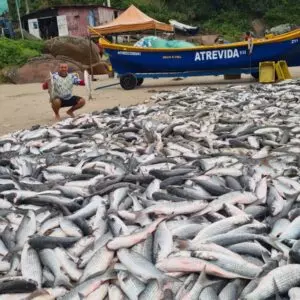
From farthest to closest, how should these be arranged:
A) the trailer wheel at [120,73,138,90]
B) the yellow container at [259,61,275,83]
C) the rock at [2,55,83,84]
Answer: the rock at [2,55,83,84] → the trailer wheel at [120,73,138,90] → the yellow container at [259,61,275,83]

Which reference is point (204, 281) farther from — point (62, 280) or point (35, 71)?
point (35, 71)

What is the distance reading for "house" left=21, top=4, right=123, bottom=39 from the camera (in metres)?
38.9

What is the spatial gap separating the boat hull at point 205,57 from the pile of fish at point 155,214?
7936 mm

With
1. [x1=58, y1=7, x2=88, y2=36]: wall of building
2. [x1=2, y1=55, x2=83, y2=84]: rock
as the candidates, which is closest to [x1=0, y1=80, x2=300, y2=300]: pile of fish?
[x1=2, y1=55, x2=83, y2=84]: rock

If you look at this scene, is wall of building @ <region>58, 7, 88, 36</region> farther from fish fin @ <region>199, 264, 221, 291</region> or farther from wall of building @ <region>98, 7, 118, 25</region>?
fish fin @ <region>199, 264, 221, 291</region>

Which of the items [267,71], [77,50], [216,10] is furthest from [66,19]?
[267,71]

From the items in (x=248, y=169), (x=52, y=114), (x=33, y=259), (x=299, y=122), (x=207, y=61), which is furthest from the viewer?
(x=207, y=61)

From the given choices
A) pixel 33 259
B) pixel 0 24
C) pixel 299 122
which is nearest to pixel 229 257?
pixel 33 259

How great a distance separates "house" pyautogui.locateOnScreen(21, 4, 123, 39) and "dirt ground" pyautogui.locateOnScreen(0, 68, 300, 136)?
20.0 meters

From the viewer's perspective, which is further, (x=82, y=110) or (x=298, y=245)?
(x=82, y=110)

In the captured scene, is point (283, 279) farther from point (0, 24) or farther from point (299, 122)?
point (0, 24)

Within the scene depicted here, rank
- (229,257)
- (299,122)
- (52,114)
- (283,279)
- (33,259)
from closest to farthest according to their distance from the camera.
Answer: (283,279) → (229,257) → (33,259) → (299,122) → (52,114)

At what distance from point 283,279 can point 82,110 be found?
376 inches

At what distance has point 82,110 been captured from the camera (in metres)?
12.0
